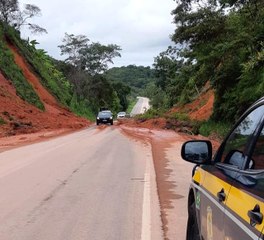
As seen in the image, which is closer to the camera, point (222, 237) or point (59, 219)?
point (222, 237)

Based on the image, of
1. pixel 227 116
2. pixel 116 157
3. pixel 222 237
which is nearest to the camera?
pixel 222 237

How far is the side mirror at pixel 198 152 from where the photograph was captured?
13.6 feet

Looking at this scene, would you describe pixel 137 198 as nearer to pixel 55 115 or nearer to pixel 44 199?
pixel 44 199

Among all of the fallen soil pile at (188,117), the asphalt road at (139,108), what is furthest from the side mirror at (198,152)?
the asphalt road at (139,108)

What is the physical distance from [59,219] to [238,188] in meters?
4.75

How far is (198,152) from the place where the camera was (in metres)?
4.18

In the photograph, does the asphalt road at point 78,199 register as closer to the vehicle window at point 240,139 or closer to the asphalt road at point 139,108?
the vehicle window at point 240,139

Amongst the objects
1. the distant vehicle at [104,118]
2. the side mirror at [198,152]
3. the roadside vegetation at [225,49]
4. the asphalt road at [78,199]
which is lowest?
the asphalt road at [78,199]

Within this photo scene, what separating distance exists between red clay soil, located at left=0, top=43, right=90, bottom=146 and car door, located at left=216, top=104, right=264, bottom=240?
25898 millimetres

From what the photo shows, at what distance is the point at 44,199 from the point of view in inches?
345

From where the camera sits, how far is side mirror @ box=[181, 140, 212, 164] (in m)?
4.14

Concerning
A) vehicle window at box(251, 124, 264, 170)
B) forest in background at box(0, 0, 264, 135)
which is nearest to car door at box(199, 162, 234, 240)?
vehicle window at box(251, 124, 264, 170)

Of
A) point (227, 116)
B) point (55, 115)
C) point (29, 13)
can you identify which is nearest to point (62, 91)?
point (29, 13)

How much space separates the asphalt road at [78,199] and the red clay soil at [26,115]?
51.7 feet
